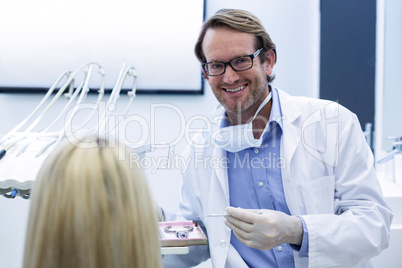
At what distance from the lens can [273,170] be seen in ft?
3.95

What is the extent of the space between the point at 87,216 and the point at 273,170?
0.84 meters

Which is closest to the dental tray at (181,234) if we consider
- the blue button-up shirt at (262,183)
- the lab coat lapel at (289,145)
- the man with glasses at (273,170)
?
the man with glasses at (273,170)

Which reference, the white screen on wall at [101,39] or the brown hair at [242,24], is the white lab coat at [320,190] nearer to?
the brown hair at [242,24]

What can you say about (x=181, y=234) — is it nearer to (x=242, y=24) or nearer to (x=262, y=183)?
(x=262, y=183)

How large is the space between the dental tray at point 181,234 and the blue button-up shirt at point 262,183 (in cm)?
19

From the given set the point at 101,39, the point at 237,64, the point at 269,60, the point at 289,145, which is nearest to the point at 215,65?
the point at 237,64

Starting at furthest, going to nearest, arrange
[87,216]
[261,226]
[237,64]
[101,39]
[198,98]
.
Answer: [198,98] < [101,39] < [237,64] < [261,226] < [87,216]

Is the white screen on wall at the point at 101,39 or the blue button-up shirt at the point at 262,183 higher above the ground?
the white screen on wall at the point at 101,39

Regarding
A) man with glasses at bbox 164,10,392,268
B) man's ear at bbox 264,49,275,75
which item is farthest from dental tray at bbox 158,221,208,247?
man's ear at bbox 264,49,275,75

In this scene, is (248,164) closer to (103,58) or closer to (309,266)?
(309,266)

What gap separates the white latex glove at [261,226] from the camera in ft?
3.08

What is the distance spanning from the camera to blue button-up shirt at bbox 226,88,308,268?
115 centimetres

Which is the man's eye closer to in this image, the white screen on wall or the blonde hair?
the white screen on wall

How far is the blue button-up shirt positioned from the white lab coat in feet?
0.09
